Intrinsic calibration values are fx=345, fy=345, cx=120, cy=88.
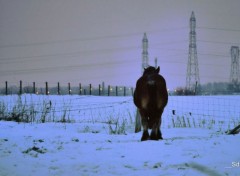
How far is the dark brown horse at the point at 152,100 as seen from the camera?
782 cm

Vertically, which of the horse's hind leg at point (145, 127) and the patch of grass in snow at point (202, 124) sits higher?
the horse's hind leg at point (145, 127)

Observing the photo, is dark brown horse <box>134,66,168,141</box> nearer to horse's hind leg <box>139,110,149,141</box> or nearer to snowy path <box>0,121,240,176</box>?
horse's hind leg <box>139,110,149,141</box>

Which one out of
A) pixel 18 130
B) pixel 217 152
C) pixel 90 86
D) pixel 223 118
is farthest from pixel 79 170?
pixel 90 86

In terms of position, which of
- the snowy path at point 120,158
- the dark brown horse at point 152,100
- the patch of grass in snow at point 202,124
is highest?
the dark brown horse at point 152,100

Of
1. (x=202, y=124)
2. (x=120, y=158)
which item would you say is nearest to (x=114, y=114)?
(x=202, y=124)

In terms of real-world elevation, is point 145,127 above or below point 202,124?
above

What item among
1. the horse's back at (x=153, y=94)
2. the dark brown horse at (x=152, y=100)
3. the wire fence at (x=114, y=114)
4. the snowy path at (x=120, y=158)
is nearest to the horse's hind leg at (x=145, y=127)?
the dark brown horse at (x=152, y=100)

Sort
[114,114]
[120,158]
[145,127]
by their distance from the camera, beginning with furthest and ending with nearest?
[114,114]
[145,127]
[120,158]

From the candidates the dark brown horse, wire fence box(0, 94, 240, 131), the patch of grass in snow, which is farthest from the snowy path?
wire fence box(0, 94, 240, 131)

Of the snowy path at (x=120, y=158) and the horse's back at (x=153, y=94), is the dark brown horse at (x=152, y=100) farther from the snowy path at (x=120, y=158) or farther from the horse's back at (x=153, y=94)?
the snowy path at (x=120, y=158)

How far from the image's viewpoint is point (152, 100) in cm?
781

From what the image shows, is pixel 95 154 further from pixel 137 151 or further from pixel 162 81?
pixel 162 81

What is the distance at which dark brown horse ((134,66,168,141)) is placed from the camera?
25.7 ft

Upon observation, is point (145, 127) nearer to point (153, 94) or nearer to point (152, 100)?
point (152, 100)
